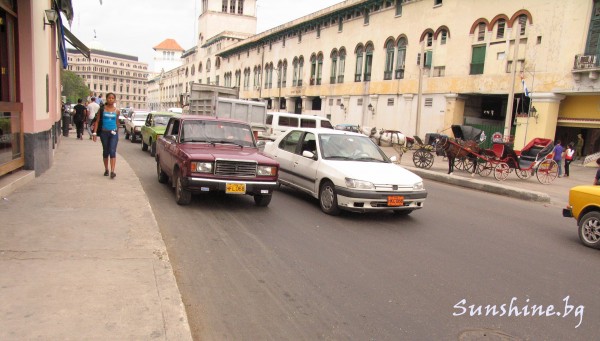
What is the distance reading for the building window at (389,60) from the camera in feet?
122

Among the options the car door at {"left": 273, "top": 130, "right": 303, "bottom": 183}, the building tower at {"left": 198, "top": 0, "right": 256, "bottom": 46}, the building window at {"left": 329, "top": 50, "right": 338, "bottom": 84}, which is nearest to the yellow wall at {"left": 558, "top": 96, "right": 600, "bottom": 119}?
the car door at {"left": 273, "top": 130, "right": 303, "bottom": 183}

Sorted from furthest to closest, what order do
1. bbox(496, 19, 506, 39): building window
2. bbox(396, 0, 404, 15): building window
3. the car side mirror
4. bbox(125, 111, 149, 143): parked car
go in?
bbox(396, 0, 404, 15): building window < bbox(496, 19, 506, 39): building window < bbox(125, 111, 149, 143): parked car < the car side mirror

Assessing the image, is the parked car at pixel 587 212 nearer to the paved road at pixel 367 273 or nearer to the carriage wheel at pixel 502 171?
the paved road at pixel 367 273

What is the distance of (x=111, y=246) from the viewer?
498 cm

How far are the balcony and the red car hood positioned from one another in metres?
22.1

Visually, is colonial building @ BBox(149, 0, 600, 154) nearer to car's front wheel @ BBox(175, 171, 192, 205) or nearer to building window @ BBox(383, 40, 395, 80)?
building window @ BBox(383, 40, 395, 80)

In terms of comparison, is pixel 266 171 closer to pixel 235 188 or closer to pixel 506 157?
pixel 235 188

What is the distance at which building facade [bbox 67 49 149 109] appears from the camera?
5881 inches

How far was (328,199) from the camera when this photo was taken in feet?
26.4

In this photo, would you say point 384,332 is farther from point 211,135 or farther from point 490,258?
point 211,135

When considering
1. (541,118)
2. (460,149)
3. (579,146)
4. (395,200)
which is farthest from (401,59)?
(395,200)

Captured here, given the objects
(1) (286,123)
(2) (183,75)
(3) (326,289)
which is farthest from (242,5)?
(3) (326,289)

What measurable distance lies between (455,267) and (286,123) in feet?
57.4

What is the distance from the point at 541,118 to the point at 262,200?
23.6 m
